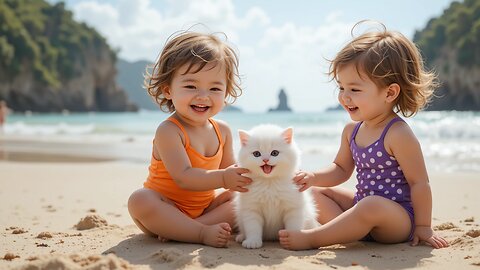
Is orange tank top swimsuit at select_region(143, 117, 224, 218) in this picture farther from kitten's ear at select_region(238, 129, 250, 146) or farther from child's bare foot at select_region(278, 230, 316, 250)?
child's bare foot at select_region(278, 230, 316, 250)

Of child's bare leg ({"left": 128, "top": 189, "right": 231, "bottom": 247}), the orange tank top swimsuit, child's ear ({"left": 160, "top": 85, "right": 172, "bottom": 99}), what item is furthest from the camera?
child's ear ({"left": 160, "top": 85, "right": 172, "bottom": 99})

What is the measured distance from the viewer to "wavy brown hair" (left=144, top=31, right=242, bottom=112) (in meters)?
2.98

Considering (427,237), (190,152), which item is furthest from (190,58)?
(427,237)

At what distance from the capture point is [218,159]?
127 inches

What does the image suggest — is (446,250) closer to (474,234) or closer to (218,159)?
(474,234)

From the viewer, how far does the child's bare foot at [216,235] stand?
2707 mm

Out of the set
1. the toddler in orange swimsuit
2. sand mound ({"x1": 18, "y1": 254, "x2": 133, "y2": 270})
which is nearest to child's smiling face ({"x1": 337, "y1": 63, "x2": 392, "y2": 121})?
the toddler in orange swimsuit

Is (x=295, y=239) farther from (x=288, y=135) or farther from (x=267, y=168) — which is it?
(x=288, y=135)

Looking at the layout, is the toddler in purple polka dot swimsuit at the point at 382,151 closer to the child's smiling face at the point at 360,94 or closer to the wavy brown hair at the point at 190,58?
the child's smiling face at the point at 360,94

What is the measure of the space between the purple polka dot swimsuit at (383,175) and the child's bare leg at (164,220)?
101cm

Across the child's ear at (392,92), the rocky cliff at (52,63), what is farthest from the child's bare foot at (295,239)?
the rocky cliff at (52,63)

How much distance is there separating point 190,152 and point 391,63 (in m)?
1.41

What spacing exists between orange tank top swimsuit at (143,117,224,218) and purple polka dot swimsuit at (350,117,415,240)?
103 centimetres

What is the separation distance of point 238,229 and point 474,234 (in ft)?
4.87
